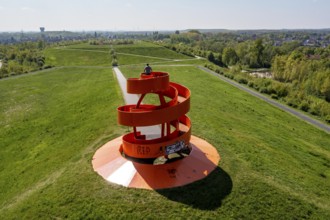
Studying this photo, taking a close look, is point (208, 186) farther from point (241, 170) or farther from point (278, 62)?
point (278, 62)

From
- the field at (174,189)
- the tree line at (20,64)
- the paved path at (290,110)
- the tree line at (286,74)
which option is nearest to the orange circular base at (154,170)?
the field at (174,189)

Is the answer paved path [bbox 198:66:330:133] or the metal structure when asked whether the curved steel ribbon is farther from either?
paved path [bbox 198:66:330:133]

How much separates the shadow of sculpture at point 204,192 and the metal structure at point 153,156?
45 cm

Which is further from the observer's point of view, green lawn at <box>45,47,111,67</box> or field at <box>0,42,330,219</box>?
green lawn at <box>45,47,111,67</box>

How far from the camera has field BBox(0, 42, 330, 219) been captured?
52.0ft

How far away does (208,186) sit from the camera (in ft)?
56.7

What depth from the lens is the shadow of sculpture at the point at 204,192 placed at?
52.3 ft

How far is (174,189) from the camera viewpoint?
55.0 feet

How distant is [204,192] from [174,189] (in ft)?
5.56

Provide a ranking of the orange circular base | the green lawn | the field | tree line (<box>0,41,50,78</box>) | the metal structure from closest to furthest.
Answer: the field → the orange circular base → the metal structure → tree line (<box>0,41,50,78</box>) → the green lawn

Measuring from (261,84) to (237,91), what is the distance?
7718mm

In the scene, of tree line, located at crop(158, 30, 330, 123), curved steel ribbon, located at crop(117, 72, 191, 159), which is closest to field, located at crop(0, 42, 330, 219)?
curved steel ribbon, located at crop(117, 72, 191, 159)

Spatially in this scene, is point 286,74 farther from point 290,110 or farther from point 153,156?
point 153,156

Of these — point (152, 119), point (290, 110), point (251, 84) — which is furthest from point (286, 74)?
point (152, 119)
